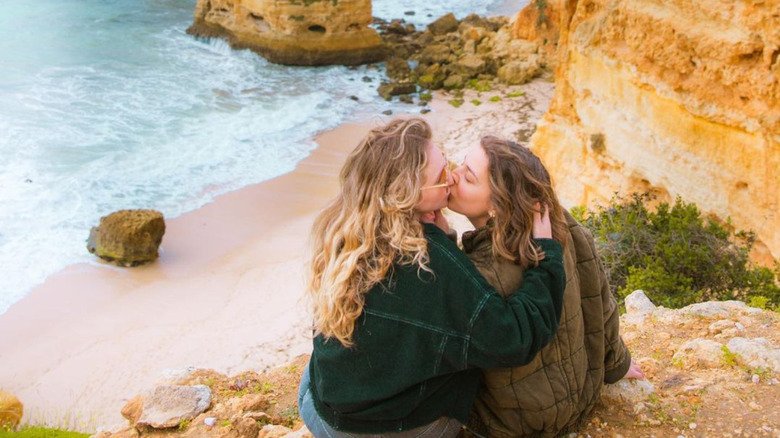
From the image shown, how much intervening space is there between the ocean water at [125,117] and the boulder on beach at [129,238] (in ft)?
1.62

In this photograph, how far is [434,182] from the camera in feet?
9.11

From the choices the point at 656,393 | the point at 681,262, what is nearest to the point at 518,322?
the point at 656,393

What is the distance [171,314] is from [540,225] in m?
9.29

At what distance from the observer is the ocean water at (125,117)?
14.2m

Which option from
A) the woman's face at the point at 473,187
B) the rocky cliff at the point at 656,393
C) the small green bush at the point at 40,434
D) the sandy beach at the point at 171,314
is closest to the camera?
the woman's face at the point at 473,187

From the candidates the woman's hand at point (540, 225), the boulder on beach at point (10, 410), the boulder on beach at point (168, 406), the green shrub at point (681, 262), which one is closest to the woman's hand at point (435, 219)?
the woman's hand at point (540, 225)

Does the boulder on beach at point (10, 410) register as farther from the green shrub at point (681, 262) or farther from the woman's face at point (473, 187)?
the green shrub at point (681, 262)

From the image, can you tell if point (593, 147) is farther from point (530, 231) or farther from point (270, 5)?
point (270, 5)

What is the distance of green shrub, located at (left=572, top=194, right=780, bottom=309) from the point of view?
666 centimetres

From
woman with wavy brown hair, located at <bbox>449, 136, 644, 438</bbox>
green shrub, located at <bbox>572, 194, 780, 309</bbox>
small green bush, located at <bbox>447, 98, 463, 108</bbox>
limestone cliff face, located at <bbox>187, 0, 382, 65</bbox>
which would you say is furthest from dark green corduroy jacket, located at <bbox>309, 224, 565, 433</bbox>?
limestone cliff face, located at <bbox>187, 0, 382, 65</bbox>

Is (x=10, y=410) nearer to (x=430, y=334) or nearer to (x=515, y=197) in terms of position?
(x=430, y=334)

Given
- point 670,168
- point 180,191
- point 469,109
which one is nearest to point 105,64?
point 180,191

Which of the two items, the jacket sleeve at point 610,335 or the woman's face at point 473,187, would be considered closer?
the woman's face at point 473,187

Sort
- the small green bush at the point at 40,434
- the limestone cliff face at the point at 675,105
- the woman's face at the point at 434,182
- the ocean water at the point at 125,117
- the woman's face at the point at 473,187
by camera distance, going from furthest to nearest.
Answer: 1. the ocean water at the point at 125,117
2. the limestone cliff face at the point at 675,105
3. the small green bush at the point at 40,434
4. the woman's face at the point at 473,187
5. the woman's face at the point at 434,182
